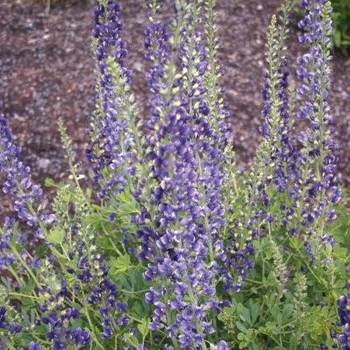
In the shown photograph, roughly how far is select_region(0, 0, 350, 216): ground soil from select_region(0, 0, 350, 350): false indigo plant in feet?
5.40

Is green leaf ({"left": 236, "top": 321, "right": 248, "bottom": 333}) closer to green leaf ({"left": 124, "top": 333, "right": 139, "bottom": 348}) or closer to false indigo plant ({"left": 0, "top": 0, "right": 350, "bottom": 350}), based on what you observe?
false indigo plant ({"left": 0, "top": 0, "right": 350, "bottom": 350})

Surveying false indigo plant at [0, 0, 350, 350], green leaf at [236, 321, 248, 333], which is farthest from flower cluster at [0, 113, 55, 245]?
green leaf at [236, 321, 248, 333]

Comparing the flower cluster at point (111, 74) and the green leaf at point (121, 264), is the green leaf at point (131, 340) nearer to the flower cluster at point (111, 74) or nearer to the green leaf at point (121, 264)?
the green leaf at point (121, 264)

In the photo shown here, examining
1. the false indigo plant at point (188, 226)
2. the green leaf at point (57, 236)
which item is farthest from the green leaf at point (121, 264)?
the green leaf at point (57, 236)

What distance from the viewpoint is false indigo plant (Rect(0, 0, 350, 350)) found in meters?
2.18

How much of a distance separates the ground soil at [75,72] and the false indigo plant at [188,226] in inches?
64.8

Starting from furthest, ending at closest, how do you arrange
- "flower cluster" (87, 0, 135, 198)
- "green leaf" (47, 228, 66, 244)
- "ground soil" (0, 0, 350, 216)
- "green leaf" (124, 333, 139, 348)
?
"ground soil" (0, 0, 350, 216) < "flower cluster" (87, 0, 135, 198) < "green leaf" (47, 228, 66, 244) < "green leaf" (124, 333, 139, 348)

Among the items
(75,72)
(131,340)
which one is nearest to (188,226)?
(131,340)

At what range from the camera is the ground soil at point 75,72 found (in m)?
5.08

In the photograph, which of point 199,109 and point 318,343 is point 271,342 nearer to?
point 318,343

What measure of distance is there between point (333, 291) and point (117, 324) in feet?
2.85

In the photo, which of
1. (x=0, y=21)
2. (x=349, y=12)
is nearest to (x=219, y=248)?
(x=349, y=12)

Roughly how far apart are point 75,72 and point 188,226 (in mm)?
3703

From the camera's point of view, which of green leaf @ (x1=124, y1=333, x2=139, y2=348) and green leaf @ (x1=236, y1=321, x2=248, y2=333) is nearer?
green leaf @ (x1=124, y1=333, x2=139, y2=348)
